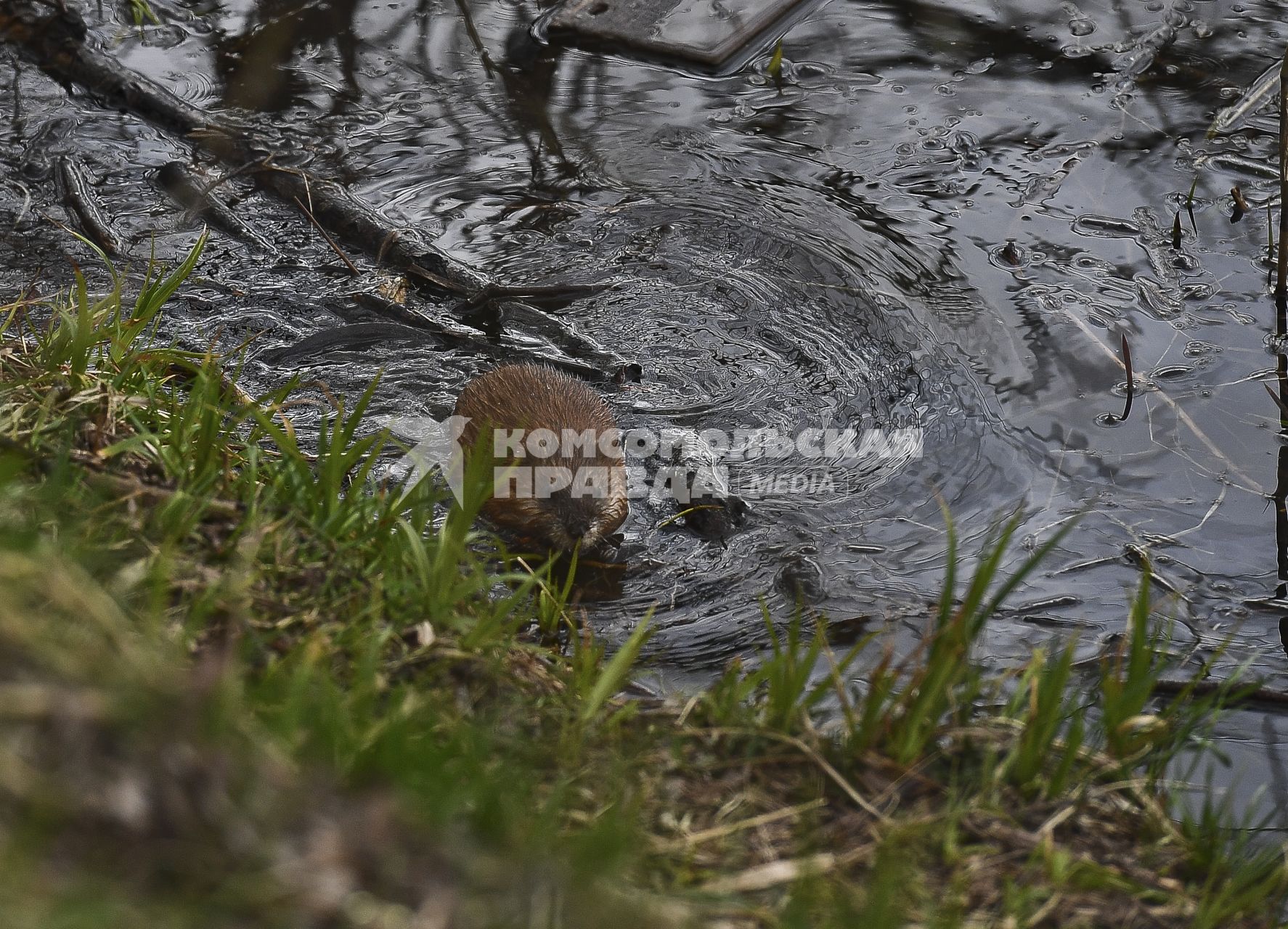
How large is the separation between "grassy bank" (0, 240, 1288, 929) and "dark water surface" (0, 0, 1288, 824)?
0.88 meters

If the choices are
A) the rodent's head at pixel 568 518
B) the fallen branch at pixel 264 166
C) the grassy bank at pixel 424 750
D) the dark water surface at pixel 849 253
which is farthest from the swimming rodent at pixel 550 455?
the grassy bank at pixel 424 750

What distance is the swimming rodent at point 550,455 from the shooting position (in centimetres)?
409

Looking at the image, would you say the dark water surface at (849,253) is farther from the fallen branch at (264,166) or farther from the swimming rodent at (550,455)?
the swimming rodent at (550,455)

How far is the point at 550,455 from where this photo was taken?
4238 mm

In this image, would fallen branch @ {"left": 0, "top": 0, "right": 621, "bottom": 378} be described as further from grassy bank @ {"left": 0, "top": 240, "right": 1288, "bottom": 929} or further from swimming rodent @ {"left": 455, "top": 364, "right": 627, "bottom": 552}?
grassy bank @ {"left": 0, "top": 240, "right": 1288, "bottom": 929}

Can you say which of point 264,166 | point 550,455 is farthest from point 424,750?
point 264,166

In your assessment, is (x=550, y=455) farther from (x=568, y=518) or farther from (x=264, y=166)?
(x=264, y=166)

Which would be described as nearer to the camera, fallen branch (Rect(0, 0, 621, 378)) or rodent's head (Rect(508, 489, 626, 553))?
rodent's head (Rect(508, 489, 626, 553))
